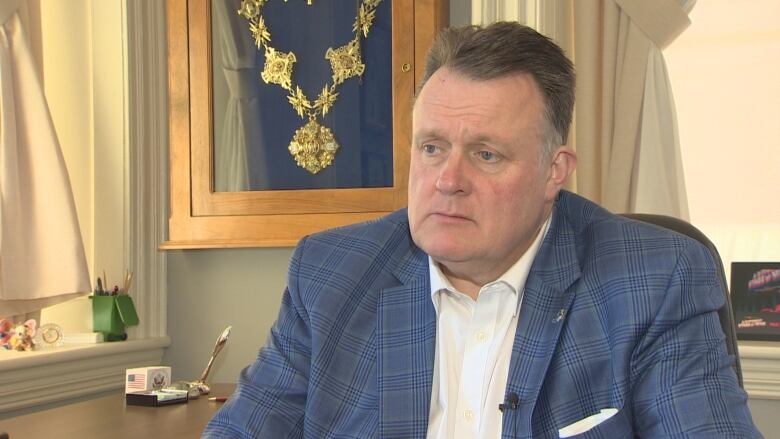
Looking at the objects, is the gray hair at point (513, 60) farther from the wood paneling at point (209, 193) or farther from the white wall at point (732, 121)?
the white wall at point (732, 121)

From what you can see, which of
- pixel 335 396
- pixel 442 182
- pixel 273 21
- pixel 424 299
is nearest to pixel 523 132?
pixel 442 182

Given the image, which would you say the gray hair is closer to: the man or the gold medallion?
the man

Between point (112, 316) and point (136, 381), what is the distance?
702 mm

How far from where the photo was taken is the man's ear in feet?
5.50

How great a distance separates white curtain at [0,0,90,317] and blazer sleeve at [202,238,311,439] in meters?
1.44

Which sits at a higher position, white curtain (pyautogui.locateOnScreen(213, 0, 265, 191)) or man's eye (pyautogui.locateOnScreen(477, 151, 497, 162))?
white curtain (pyautogui.locateOnScreen(213, 0, 265, 191))

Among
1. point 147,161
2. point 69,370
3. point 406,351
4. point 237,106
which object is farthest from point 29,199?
point 406,351

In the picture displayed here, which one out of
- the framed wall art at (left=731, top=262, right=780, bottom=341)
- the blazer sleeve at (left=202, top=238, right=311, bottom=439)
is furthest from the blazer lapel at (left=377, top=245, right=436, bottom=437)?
the framed wall art at (left=731, top=262, right=780, bottom=341)

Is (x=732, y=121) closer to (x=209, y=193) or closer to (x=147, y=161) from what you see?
(x=209, y=193)

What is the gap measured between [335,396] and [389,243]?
32 centimetres

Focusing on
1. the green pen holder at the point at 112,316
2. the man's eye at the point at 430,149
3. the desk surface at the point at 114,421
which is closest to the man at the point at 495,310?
the man's eye at the point at 430,149

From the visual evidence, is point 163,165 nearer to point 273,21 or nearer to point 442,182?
point 273,21

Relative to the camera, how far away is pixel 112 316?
122 inches

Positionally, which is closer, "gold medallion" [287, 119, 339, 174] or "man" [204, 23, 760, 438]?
"man" [204, 23, 760, 438]
